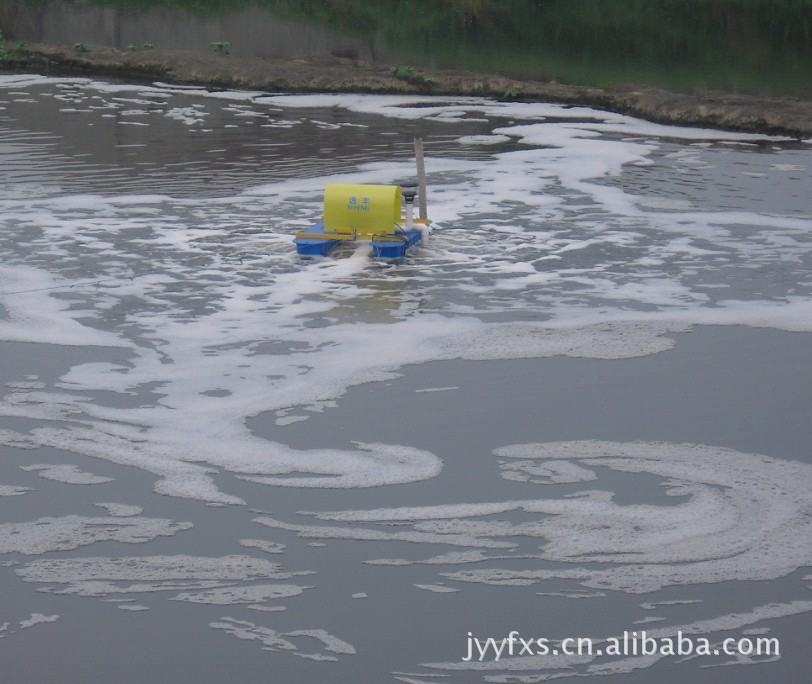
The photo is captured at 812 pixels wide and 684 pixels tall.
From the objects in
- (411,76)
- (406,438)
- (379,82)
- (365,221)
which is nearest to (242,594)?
(406,438)

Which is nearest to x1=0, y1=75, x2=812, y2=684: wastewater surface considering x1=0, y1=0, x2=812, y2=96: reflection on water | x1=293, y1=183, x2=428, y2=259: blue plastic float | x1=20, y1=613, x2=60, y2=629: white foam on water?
x1=20, y1=613, x2=60, y2=629: white foam on water

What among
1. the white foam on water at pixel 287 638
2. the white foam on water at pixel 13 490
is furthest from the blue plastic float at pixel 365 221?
the white foam on water at pixel 287 638

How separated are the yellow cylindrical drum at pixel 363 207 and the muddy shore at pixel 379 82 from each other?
9.42 meters

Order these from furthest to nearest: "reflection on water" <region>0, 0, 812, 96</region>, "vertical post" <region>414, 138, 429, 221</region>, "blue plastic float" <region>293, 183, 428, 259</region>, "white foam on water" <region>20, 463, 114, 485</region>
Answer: "reflection on water" <region>0, 0, 812, 96</region> → "vertical post" <region>414, 138, 429, 221</region> → "blue plastic float" <region>293, 183, 428, 259</region> → "white foam on water" <region>20, 463, 114, 485</region>

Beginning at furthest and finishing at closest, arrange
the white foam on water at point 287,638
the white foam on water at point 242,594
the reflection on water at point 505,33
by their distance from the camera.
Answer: the reflection on water at point 505,33
the white foam on water at point 242,594
the white foam on water at point 287,638

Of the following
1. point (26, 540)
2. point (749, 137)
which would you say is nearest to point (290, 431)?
point (26, 540)

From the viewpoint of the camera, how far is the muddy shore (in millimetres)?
18203

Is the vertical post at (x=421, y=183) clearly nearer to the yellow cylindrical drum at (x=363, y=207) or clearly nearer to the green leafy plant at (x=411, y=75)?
the yellow cylindrical drum at (x=363, y=207)

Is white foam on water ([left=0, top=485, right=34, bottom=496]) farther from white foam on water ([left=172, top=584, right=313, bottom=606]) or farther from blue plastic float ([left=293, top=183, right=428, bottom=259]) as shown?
blue plastic float ([left=293, top=183, right=428, bottom=259])

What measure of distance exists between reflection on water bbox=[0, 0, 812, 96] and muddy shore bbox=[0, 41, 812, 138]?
1.15 meters

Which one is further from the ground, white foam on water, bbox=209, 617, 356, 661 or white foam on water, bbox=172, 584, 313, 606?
white foam on water, bbox=172, 584, 313, 606

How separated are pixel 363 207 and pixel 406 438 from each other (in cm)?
417

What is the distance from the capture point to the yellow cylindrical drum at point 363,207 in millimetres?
10227

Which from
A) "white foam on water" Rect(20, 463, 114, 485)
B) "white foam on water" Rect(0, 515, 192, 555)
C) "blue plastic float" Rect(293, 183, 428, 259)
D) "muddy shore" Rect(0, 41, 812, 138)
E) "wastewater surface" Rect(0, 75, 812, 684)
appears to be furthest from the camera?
"muddy shore" Rect(0, 41, 812, 138)
